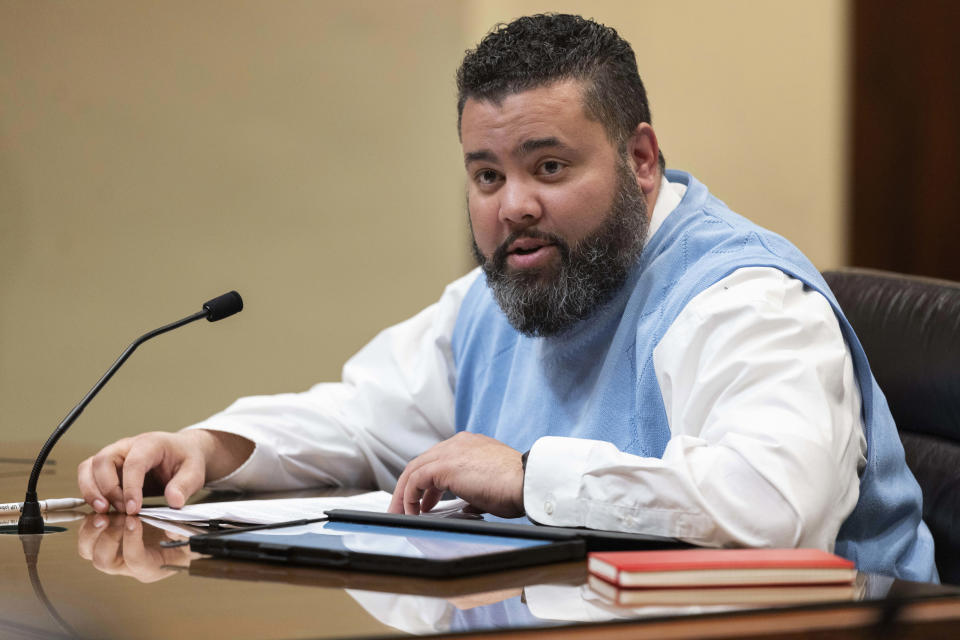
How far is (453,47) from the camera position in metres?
4.05

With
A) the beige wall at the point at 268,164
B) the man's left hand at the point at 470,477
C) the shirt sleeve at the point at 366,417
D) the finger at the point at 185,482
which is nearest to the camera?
the man's left hand at the point at 470,477

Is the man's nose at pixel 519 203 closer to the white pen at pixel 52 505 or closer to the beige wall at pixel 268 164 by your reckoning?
the white pen at pixel 52 505

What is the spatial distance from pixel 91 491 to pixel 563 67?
37.5 inches

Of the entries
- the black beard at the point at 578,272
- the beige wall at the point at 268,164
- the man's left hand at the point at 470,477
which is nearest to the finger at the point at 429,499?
the man's left hand at the point at 470,477

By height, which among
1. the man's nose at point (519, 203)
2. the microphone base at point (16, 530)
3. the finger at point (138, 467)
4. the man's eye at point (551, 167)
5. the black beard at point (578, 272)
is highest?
the man's eye at point (551, 167)

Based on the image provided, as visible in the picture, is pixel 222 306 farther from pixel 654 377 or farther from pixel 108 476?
pixel 654 377

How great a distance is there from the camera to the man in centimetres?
125

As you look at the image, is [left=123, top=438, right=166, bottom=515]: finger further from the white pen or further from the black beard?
the black beard

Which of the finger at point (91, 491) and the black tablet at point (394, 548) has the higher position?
the black tablet at point (394, 548)

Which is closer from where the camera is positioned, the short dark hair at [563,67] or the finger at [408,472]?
the finger at [408,472]

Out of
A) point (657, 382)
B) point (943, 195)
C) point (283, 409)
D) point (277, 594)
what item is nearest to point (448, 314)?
point (283, 409)

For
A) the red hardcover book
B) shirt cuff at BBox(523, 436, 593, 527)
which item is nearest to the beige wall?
shirt cuff at BBox(523, 436, 593, 527)

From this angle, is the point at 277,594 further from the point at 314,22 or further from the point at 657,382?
the point at 314,22

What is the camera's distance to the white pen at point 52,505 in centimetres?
158
